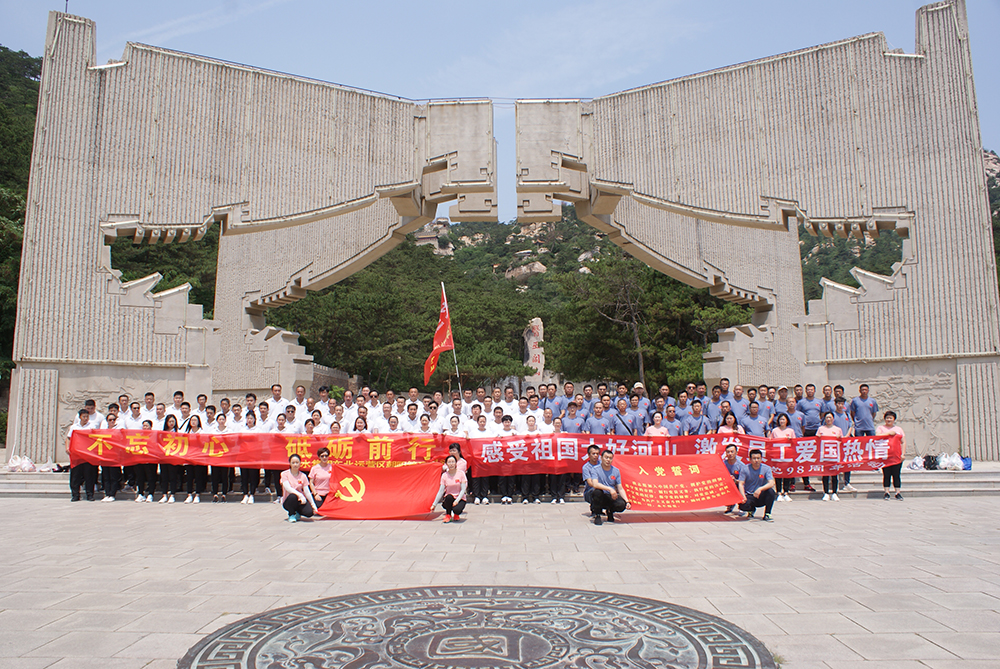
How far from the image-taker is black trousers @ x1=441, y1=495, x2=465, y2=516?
Result: 8.16m

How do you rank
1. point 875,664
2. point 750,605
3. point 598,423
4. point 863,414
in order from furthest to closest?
point 863,414 < point 598,423 < point 750,605 < point 875,664

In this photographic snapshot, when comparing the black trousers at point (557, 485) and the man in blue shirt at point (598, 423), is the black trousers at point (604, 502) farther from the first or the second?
the man in blue shirt at point (598, 423)

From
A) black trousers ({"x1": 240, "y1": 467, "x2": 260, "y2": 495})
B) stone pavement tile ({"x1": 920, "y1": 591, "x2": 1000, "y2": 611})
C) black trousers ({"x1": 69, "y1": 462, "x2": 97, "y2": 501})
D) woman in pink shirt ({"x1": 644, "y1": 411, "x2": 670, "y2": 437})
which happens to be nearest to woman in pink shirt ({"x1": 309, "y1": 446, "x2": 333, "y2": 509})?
black trousers ({"x1": 240, "y1": 467, "x2": 260, "y2": 495})

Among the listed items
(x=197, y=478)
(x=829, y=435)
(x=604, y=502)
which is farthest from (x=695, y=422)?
(x=197, y=478)

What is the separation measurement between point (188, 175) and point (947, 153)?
48.0ft

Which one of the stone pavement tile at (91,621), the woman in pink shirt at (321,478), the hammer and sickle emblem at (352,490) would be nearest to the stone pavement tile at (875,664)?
the stone pavement tile at (91,621)

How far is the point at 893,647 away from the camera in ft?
12.2

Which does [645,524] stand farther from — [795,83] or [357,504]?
[795,83]

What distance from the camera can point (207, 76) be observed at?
1401cm

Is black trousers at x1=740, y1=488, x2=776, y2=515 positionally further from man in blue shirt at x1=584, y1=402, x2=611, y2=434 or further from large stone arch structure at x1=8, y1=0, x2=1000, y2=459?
large stone arch structure at x1=8, y1=0, x2=1000, y2=459

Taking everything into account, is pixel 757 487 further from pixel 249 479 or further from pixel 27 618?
pixel 27 618

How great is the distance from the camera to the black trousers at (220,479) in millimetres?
10117

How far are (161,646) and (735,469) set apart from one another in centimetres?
758

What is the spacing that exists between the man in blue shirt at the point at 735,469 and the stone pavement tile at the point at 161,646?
6.47m
